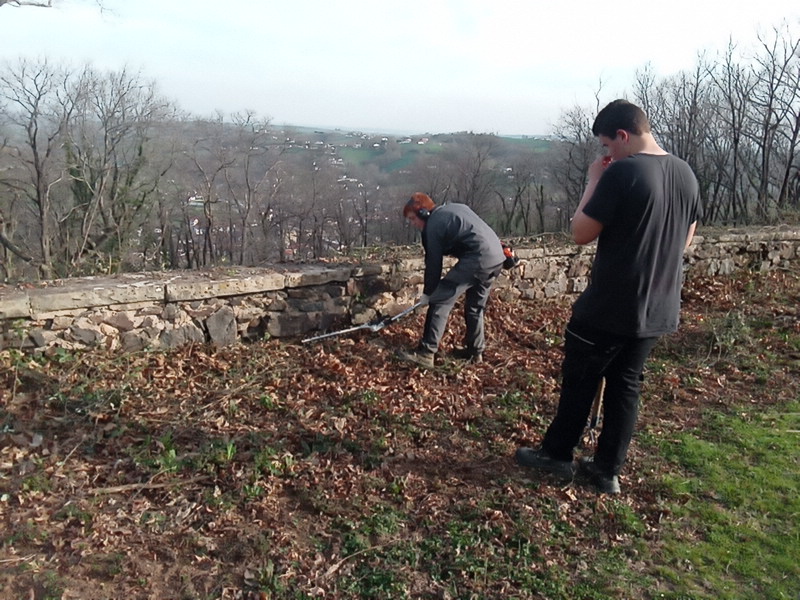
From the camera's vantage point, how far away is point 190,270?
17.6 ft

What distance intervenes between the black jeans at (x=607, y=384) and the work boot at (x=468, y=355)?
1.86m

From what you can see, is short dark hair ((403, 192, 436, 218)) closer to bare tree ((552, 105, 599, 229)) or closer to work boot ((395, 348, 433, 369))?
work boot ((395, 348, 433, 369))

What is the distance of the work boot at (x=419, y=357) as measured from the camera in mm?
4930

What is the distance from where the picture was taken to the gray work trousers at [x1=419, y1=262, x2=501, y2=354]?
16.3ft

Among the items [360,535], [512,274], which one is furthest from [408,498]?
[512,274]

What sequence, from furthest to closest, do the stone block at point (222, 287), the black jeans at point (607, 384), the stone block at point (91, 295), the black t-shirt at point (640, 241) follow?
the stone block at point (222, 287)
the stone block at point (91, 295)
the black jeans at point (607, 384)
the black t-shirt at point (640, 241)

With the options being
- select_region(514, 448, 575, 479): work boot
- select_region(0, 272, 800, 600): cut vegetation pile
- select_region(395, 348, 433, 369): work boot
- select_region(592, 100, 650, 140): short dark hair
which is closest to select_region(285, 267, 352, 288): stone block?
select_region(0, 272, 800, 600): cut vegetation pile

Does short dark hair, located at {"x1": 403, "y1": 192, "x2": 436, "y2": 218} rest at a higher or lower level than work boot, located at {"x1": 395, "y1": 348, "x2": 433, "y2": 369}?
higher

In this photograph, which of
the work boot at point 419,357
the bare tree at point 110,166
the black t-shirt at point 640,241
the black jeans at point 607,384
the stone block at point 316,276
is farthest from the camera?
the bare tree at point 110,166

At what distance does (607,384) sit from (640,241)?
2.64ft

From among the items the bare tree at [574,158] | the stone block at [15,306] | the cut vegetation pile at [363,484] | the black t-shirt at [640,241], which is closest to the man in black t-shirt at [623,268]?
the black t-shirt at [640,241]

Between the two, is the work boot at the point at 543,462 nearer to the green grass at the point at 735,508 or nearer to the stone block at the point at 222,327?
the green grass at the point at 735,508

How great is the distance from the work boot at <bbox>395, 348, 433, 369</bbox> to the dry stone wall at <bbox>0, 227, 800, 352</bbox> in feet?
2.56

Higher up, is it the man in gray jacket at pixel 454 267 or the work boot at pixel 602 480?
the man in gray jacket at pixel 454 267
